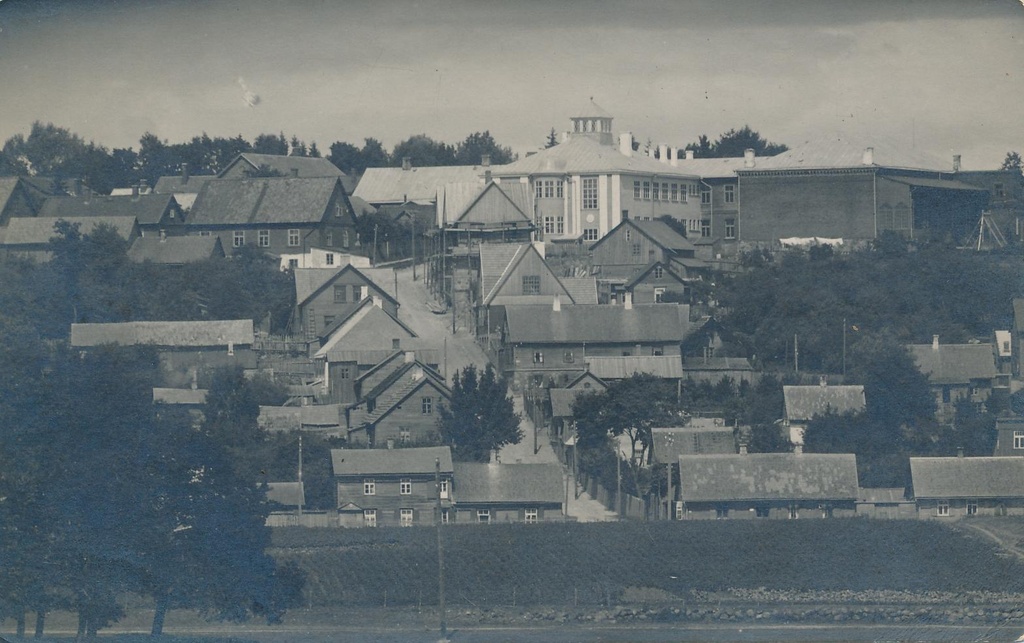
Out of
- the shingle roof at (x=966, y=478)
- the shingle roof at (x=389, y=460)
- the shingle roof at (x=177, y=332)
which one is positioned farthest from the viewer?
the shingle roof at (x=177, y=332)

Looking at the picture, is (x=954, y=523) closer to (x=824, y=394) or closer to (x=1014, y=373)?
(x=824, y=394)

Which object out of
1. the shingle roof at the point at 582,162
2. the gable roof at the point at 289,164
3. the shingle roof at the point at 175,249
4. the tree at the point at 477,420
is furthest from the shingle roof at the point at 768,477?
the gable roof at the point at 289,164

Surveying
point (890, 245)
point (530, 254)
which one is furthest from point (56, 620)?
point (890, 245)

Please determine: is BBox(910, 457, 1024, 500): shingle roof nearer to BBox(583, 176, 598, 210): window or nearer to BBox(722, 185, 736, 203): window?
BBox(722, 185, 736, 203): window

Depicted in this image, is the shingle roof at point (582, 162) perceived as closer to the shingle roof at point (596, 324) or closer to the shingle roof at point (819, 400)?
the shingle roof at point (596, 324)

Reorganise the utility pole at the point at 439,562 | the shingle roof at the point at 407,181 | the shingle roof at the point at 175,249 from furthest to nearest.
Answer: the shingle roof at the point at 407,181, the shingle roof at the point at 175,249, the utility pole at the point at 439,562

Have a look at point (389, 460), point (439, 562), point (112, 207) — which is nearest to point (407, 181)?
point (112, 207)
